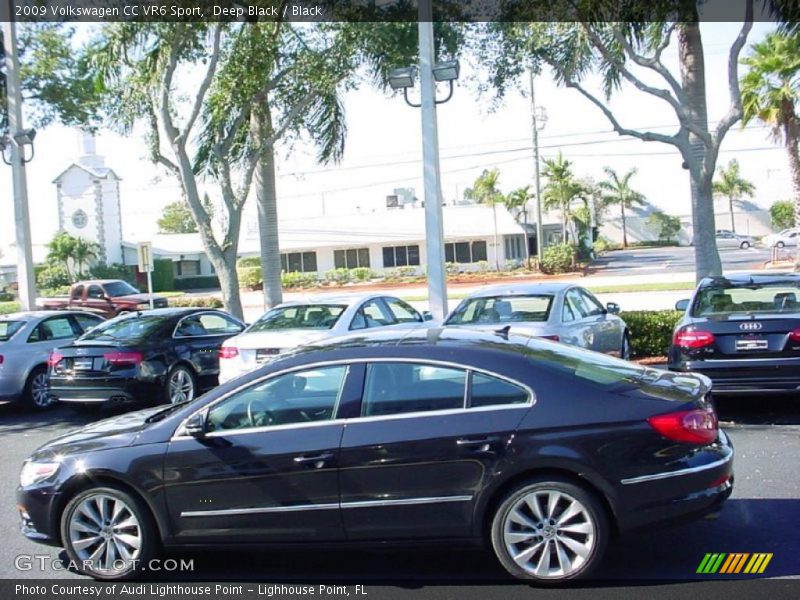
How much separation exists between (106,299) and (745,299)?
2538cm

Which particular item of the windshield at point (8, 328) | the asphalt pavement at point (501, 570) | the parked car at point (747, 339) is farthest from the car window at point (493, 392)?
the windshield at point (8, 328)

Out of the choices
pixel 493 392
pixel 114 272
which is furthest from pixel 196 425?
pixel 114 272

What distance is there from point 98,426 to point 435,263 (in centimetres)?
765

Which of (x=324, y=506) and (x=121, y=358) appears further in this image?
(x=121, y=358)

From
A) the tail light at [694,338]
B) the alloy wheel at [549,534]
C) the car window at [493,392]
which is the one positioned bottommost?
the alloy wheel at [549,534]

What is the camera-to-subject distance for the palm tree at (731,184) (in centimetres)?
7169

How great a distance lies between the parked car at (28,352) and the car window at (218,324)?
2.09m

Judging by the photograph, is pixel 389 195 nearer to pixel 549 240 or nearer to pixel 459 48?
pixel 549 240

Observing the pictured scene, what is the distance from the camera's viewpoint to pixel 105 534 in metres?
5.35

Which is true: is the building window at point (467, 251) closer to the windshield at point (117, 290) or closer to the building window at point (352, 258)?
the building window at point (352, 258)

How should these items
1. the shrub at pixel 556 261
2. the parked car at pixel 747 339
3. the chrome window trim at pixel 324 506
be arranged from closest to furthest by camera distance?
the chrome window trim at pixel 324 506
the parked car at pixel 747 339
the shrub at pixel 556 261

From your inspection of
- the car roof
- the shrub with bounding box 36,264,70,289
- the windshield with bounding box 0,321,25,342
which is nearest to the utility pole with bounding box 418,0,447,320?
the car roof

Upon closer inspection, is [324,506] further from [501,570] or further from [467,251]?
[467,251]

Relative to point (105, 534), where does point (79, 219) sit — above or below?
above
